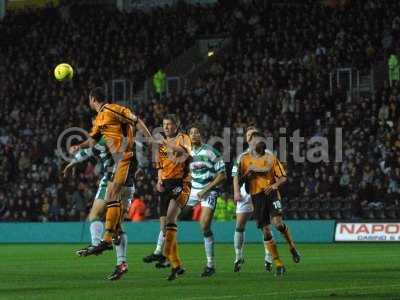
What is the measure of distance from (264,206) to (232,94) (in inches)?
826

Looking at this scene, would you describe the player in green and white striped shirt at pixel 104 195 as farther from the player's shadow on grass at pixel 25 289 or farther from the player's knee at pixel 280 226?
the player's knee at pixel 280 226

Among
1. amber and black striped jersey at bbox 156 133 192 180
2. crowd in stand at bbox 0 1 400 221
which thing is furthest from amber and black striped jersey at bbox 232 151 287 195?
crowd in stand at bbox 0 1 400 221

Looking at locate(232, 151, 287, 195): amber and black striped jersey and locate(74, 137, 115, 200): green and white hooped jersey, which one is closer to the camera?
locate(74, 137, 115, 200): green and white hooped jersey

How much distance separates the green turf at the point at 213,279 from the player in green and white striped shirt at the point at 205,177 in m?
0.91

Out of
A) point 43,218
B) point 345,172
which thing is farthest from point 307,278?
point 43,218

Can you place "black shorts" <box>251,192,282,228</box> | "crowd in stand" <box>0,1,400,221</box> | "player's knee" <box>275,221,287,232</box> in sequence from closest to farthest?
"black shorts" <box>251,192,282,228</box>
"player's knee" <box>275,221,287,232</box>
"crowd in stand" <box>0,1,400,221</box>

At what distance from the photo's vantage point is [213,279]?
53.1 feet

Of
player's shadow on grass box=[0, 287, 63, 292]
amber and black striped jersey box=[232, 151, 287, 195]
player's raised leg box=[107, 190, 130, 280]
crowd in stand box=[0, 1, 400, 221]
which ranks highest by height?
crowd in stand box=[0, 1, 400, 221]

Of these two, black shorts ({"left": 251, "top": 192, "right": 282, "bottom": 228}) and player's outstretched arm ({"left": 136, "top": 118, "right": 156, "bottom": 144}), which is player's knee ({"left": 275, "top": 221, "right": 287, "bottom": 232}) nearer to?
black shorts ({"left": 251, "top": 192, "right": 282, "bottom": 228})

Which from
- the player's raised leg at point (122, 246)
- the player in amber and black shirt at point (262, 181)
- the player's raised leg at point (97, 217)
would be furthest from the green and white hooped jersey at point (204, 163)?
the player's raised leg at point (122, 246)

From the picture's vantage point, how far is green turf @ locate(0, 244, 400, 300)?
1330 cm

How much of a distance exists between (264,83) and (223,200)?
18.9 ft

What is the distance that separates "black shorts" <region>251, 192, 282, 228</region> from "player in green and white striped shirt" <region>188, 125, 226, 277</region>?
0.80 metres

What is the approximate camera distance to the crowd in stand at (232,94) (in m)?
33.2
